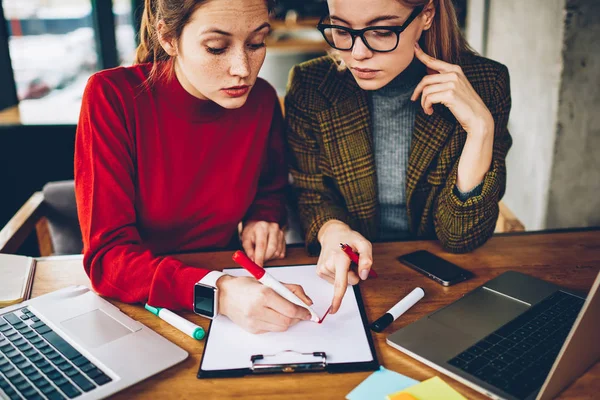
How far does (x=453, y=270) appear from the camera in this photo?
3.75 ft

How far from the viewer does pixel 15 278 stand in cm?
112

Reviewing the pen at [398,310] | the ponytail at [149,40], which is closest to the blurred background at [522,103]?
the ponytail at [149,40]

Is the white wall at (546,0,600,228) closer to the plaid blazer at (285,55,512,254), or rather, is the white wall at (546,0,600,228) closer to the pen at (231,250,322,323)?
the plaid blazer at (285,55,512,254)

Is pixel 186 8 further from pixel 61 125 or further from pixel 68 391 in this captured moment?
pixel 61 125

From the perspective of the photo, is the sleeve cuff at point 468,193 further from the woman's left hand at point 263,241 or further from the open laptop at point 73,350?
the open laptop at point 73,350

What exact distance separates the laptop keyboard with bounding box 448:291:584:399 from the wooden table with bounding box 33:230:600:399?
0.14 ft

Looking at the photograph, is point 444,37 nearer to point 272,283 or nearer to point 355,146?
point 355,146

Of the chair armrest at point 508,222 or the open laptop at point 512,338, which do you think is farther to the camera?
the chair armrest at point 508,222

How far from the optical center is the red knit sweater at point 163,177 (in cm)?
106

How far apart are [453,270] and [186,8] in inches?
30.9

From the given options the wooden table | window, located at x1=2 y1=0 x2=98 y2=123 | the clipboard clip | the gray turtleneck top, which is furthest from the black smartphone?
window, located at x1=2 y1=0 x2=98 y2=123

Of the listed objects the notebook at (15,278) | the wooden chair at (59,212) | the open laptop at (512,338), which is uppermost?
the notebook at (15,278)

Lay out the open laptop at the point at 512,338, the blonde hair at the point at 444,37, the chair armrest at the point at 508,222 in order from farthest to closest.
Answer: the chair armrest at the point at 508,222, the blonde hair at the point at 444,37, the open laptop at the point at 512,338

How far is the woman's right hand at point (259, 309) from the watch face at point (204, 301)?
0.07ft
